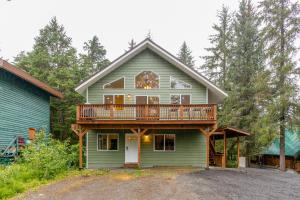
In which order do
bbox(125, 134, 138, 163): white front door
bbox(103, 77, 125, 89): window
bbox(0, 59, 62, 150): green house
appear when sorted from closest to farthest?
1. bbox(0, 59, 62, 150): green house
2. bbox(125, 134, 138, 163): white front door
3. bbox(103, 77, 125, 89): window

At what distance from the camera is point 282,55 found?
73.7 feet

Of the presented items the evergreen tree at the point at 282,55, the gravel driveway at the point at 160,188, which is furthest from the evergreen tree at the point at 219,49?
the gravel driveway at the point at 160,188

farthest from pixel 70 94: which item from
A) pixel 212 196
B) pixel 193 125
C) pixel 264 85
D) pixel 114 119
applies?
pixel 212 196

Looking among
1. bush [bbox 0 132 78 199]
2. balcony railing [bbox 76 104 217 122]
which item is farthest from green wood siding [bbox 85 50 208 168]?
bush [bbox 0 132 78 199]

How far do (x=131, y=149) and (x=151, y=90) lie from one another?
4.20m

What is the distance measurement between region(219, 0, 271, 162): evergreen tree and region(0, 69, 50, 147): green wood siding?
15.5 meters

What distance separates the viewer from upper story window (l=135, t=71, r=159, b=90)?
1981cm

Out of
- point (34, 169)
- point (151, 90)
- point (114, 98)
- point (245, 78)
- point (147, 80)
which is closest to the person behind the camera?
point (34, 169)

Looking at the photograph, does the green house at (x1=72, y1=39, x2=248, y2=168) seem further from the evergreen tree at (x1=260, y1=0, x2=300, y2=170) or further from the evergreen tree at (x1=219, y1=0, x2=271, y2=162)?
the evergreen tree at (x1=219, y1=0, x2=271, y2=162)

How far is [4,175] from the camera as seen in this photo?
12414mm

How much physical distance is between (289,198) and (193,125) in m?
7.36

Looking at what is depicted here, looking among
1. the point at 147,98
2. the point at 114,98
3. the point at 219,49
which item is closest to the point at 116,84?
the point at 114,98

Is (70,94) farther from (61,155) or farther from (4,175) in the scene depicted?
(4,175)

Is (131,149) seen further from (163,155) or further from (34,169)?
(34,169)
